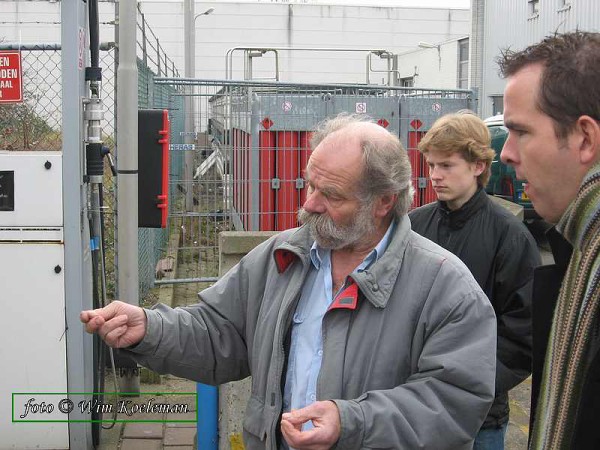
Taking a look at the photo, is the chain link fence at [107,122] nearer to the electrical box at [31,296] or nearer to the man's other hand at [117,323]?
the electrical box at [31,296]

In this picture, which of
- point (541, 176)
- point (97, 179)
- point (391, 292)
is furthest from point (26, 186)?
point (541, 176)

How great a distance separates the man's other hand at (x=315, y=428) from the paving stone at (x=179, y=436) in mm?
3384

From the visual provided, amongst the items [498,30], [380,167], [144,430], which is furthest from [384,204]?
[498,30]

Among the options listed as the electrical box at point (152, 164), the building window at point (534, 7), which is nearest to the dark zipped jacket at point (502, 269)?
the electrical box at point (152, 164)

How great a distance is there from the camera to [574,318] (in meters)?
1.63

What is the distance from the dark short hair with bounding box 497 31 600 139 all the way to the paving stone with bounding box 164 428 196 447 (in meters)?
4.08

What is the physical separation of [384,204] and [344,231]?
0.16 meters

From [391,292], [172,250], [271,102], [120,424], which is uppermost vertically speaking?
[271,102]

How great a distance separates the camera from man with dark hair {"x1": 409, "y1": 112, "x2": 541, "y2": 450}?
2.97m

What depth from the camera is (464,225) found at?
3160 mm

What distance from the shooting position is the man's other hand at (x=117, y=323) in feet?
7.86

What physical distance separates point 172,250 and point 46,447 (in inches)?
185

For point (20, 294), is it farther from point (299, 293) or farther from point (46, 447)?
point (299, 293)

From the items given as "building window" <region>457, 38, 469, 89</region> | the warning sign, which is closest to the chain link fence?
the warning sign
